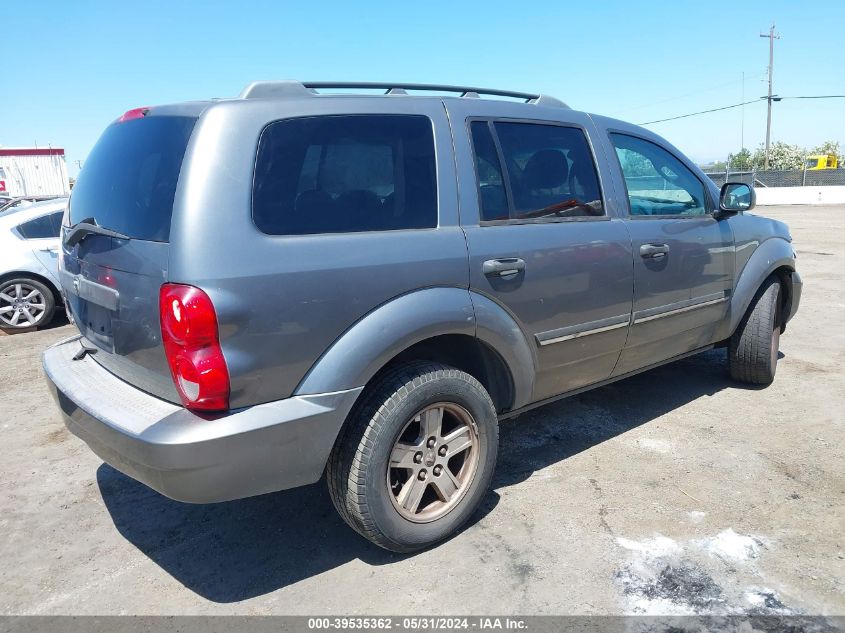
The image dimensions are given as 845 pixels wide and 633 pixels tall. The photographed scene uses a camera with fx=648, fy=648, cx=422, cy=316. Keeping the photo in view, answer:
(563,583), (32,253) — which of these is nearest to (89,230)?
(563,583)

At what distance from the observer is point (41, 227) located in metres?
7.72

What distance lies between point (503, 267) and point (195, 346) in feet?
4.56

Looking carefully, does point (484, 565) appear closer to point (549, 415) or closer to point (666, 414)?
point (549, 415)

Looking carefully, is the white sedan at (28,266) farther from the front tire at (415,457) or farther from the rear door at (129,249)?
the front tire at (415,457)

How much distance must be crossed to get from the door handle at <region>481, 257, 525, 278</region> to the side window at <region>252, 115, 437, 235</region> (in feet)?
1.04

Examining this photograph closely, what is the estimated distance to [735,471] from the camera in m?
3.57

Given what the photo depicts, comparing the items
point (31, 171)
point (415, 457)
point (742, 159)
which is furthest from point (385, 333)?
point (742, 159)

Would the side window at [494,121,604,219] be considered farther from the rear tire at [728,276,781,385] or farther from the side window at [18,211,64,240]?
the side window at [18,211,64,240]

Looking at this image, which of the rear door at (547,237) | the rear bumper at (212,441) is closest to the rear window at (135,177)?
the rear bumper at (212,441)

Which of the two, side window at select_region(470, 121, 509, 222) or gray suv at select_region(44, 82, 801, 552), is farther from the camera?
side window at select_region(470, 121, 509, 222)

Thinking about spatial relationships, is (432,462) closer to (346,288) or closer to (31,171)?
(346,288)

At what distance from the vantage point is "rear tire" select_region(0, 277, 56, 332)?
24.4ft

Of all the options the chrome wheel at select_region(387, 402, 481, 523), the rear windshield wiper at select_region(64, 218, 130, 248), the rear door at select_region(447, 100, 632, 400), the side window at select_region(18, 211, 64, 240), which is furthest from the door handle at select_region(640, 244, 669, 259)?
the side window at select_region(18, 211, 64, 240)

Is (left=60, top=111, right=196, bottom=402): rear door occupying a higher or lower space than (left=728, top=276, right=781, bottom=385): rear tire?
higher
